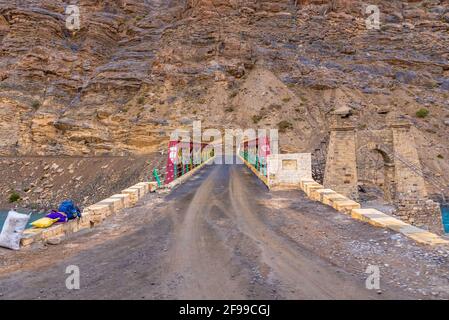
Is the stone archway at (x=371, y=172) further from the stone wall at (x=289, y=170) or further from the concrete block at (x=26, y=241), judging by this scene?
the concrete block at (x=26, y=241)

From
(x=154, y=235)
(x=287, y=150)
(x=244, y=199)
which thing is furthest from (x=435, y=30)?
(x=154, y=235)

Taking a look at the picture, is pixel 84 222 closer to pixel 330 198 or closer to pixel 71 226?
pixel 71 226

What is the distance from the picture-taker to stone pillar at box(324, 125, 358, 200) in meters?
22.3

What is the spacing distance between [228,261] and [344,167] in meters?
18.5

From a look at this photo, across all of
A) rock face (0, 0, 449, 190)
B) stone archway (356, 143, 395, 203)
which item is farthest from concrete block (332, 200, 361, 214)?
rock face (0, 0, 449, 190)

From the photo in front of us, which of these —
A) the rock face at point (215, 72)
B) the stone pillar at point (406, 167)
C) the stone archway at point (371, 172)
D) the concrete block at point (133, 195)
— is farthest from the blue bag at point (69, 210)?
the rock face at point (215, 72)

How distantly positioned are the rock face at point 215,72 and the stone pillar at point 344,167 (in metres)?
19.9

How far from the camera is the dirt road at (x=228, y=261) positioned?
4680mm

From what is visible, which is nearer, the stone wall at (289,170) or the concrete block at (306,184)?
the concrete block at (306,184)

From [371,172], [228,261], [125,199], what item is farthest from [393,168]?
[228,261]

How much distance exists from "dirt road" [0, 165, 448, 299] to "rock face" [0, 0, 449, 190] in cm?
3601

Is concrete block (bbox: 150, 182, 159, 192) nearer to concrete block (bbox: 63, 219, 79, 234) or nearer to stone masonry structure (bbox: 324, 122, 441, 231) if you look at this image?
concrete block (bbox: 63, 219, 79, 234)
